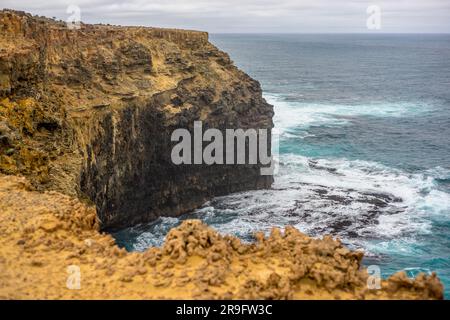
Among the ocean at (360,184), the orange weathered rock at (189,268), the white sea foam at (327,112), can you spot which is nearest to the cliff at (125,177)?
the orange weathered rock at (189,268)

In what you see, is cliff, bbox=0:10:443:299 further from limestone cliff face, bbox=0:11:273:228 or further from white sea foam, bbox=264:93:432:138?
white sea foam, bbox=264:93:432:138

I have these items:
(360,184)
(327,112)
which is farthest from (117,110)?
(327,112)

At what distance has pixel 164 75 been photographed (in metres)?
46.1

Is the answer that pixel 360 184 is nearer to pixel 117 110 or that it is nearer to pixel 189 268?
pixel 117 110

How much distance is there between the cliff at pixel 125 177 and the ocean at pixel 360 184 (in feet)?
16.9

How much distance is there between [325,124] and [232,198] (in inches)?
1415

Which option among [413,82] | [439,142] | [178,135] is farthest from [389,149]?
[413,82]

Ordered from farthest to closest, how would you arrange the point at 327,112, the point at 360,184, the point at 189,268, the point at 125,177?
1. the point at 327,112
2. the point at 360,184
3. the point at 125,177
4. the point at 189,268

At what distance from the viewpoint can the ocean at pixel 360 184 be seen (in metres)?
39.6

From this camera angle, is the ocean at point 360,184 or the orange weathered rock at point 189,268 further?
the ocean at point 360,184

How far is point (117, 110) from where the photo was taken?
38.4 meters

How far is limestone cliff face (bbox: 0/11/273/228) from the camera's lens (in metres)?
25.3

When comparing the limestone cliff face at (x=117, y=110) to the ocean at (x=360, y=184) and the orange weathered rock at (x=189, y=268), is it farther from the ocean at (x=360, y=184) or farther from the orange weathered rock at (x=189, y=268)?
the orange weathered rock at (x=189, y=268)

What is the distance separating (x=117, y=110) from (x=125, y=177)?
5252 mm
